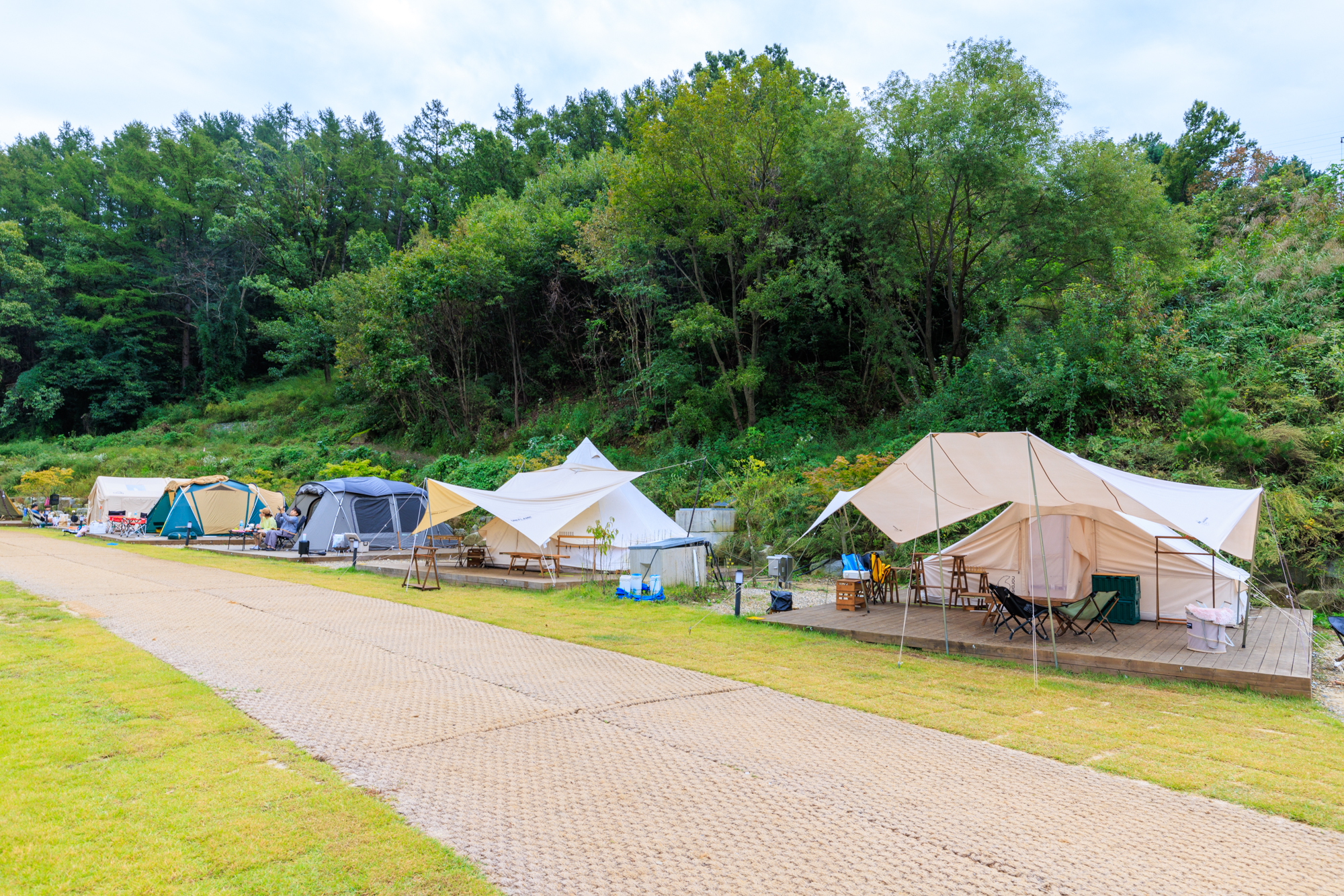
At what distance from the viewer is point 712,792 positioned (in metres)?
4.04

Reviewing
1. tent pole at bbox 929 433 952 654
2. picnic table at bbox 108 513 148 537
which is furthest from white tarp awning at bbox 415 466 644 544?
picnic table at bbox 108 513 148 537

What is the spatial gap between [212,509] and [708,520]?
1701 centimetres

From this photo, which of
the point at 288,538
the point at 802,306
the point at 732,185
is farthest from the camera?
the point at 802,306

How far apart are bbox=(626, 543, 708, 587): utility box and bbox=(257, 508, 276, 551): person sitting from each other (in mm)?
11825

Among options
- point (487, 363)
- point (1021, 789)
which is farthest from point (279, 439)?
point (1021, 789)

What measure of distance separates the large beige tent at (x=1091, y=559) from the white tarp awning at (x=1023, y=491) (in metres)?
0.80

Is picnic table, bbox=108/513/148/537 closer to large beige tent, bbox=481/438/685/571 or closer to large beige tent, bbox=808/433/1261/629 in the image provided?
large beige tent, bbox=481/438/685/571

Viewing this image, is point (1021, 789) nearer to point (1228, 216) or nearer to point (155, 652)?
point (155, 652)

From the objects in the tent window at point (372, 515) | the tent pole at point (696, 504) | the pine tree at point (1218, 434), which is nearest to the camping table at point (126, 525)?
the tent window at point (372, 515)

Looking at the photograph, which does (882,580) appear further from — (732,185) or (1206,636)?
(732,185)

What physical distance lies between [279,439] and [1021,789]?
38942mm

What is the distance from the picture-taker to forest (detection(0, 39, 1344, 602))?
1512cm

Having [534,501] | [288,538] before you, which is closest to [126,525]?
[288,538]

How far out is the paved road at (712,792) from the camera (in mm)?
3158
